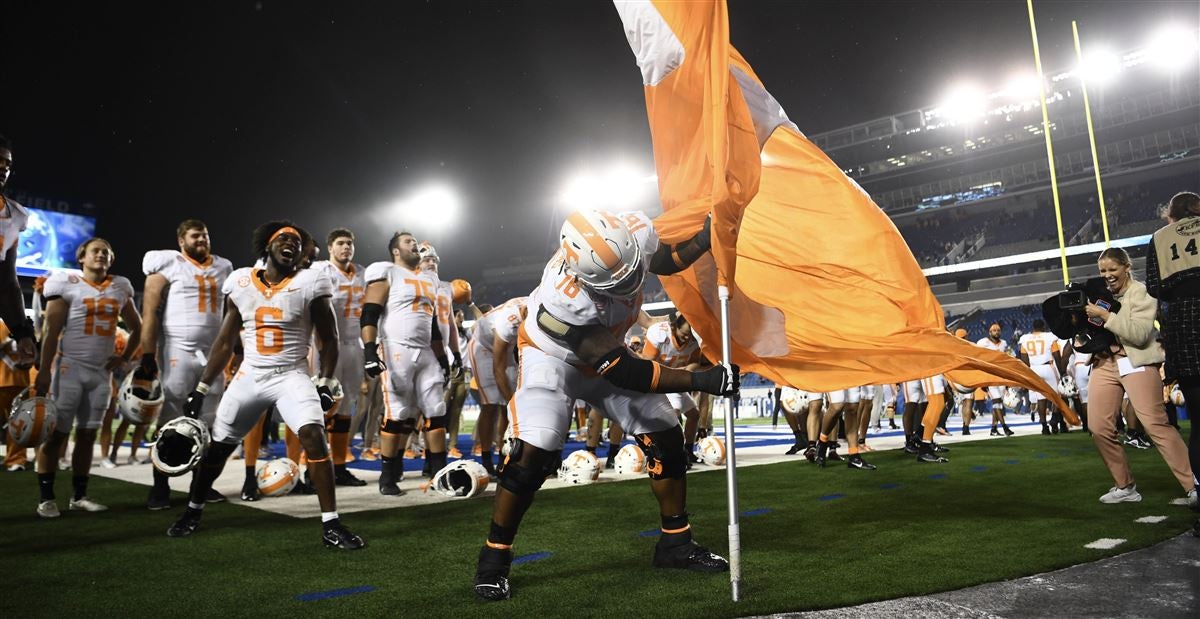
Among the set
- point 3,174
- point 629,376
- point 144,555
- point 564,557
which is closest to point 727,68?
point 629,376

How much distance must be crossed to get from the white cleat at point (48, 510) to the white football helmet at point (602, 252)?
464 centimetres

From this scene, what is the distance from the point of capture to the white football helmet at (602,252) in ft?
10.9

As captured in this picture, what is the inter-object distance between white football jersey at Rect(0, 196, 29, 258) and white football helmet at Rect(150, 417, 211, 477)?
4.34 ft

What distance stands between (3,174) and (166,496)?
2987 millimetres

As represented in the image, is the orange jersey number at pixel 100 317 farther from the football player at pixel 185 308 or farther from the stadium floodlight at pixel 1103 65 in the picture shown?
the stadium floodlight at pixel 1103 65

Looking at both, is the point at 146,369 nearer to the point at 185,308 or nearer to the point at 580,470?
the point at 185,308

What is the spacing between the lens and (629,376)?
11.0ft

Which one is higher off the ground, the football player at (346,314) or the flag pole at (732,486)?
the football player at (346,314)

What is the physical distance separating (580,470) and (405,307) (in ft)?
7.36

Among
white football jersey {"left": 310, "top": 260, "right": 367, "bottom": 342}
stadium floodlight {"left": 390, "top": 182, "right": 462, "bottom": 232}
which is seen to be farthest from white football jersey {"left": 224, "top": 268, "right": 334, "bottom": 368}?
stadium floodlight {"left": 390, "top": 182, "right": 462, "bottom": 232}

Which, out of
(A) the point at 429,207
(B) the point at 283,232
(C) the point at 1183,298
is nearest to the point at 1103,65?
(A) the point at 429,207

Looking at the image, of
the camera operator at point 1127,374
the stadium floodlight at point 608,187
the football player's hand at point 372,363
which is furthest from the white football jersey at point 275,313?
the stadium floodlight at point 608,187

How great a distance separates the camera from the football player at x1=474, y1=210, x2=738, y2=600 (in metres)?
3.35

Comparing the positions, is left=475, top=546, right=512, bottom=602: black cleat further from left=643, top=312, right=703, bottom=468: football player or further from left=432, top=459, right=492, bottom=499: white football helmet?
left=643, top=312, right=703, bottom=468: football player
